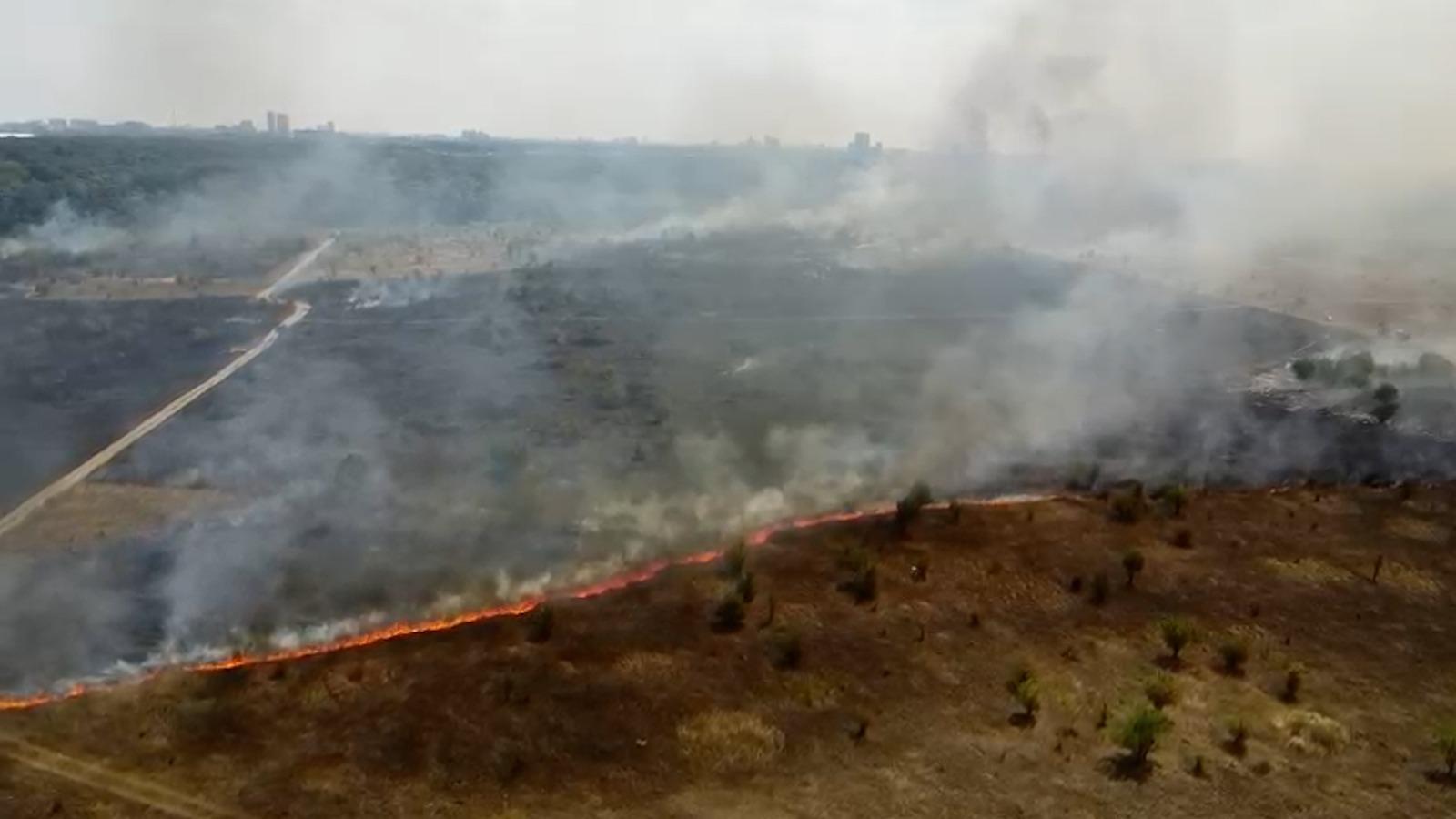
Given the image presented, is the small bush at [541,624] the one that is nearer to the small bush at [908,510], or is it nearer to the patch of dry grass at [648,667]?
the patch of dry grass at [648,667]

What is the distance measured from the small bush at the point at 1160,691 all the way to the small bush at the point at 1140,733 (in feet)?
2.72

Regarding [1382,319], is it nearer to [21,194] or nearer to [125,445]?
[125,445]

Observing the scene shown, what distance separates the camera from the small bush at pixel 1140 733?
1692 cm

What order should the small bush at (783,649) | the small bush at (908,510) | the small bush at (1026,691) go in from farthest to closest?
the small bush at (908,510) → the small bush at (783,649) → the small bush at (1026,691)

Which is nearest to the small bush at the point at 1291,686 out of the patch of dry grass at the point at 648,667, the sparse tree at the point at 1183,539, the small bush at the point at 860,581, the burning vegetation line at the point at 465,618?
the sparse tree at the point at 1183,539

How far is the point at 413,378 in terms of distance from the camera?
45.4 metres

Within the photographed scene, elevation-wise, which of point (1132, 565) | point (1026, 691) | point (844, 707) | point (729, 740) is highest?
point (1132, 565)

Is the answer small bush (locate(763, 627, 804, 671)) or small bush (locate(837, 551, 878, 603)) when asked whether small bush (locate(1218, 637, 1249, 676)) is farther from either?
small bush (locate(763, 627, 804, 671))

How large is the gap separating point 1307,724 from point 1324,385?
27742mm

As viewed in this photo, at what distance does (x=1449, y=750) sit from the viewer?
16859mm

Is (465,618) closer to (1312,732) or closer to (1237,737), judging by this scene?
(1237,737)

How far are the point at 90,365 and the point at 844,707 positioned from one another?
40.1m

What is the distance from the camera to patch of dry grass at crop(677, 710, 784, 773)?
16.9 metres

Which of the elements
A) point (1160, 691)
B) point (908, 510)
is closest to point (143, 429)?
point (908, 510)
